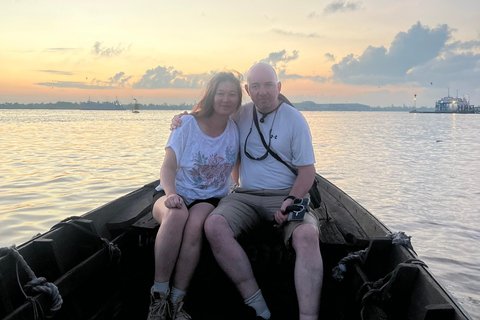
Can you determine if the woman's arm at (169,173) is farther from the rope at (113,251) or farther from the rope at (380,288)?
the rope at (380,288)

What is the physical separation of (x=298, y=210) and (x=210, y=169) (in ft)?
2.98

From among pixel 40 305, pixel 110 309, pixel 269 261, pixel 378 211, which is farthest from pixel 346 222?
pixel 378 211

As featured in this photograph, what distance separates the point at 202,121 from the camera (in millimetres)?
3658

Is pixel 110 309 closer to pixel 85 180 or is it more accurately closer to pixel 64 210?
pixel 64 210

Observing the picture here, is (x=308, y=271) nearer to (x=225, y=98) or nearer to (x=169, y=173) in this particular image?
(x=169, y=173)

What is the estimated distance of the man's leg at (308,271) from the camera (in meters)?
2.72

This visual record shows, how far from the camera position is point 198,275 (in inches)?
142

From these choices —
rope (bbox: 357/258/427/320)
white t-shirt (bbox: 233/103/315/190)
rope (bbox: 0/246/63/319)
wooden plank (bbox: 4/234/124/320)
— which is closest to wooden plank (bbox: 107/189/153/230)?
wooden plank (bbox: 4/234/124/320)

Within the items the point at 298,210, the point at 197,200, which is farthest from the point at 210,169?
the point at 298,210

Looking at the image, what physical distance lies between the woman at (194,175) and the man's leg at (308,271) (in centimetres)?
77

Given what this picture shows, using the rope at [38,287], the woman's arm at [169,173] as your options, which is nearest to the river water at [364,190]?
the woman's arm at [169,173]

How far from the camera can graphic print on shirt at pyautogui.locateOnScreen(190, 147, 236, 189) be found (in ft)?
11.6

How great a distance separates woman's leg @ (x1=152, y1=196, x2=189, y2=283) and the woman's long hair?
3.37 ft

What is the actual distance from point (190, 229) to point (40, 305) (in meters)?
1.11
